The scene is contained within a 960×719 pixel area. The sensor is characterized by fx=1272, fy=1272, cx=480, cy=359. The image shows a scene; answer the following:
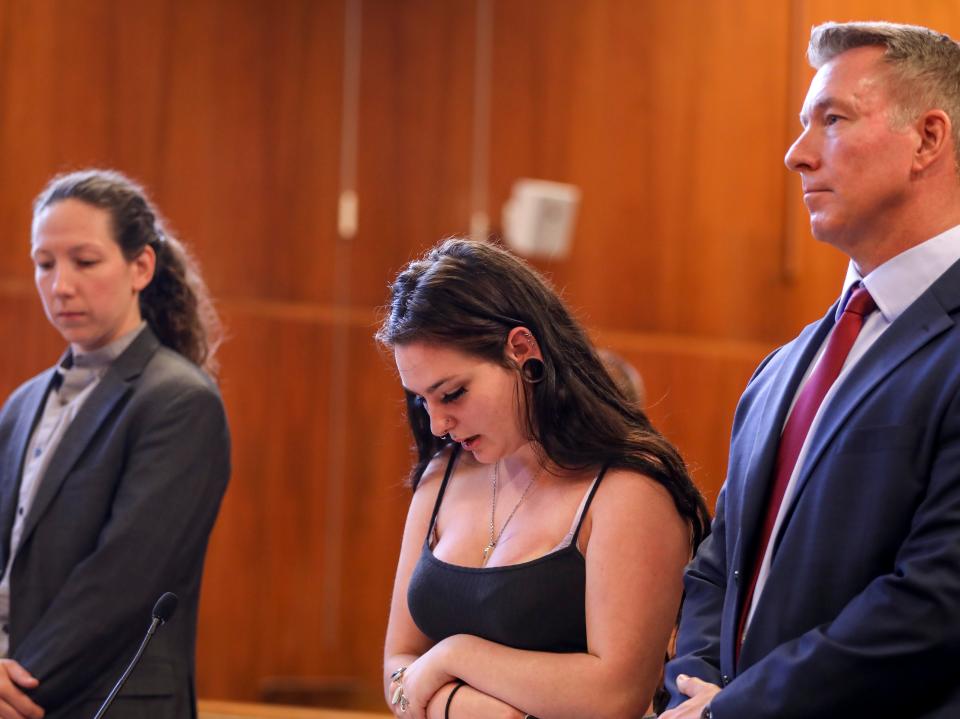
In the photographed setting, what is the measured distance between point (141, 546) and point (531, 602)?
2.72 feet

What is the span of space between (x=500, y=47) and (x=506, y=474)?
3.53m

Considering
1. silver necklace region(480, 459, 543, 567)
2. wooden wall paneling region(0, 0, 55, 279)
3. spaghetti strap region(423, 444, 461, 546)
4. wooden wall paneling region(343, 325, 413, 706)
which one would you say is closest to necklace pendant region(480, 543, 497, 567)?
silver necklace region(480, 459, 543, 567)

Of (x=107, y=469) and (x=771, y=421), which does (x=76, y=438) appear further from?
(x=771, y=421)

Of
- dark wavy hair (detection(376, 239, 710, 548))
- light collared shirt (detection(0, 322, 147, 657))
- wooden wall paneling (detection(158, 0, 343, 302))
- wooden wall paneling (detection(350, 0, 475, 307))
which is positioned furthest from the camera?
wooden wall paneling (detection(350, 0, 475, 307))

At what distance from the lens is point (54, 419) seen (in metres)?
2.60

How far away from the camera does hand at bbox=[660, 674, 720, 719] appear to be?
1642 millimetres

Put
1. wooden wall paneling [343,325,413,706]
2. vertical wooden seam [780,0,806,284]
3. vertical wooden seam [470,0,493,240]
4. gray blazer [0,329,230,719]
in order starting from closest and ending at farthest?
gray blazer [0,329,230,719], wooden wall paneling [343,325,413,706], vertical wooden seam [470,0,493,240], vertical wooden seam [780,0,806,284]

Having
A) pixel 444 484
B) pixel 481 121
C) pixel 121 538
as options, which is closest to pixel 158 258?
pixel 121 538

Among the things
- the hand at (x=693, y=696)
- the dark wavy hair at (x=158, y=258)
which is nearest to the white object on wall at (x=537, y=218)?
the dark wavy hair at (x=158, y=258)

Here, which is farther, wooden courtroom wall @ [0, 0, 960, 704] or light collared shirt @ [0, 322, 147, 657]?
wooden courtroom wall @ [0, 0, 960, 704]

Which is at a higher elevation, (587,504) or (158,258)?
(158,258)

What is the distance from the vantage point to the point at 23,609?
2.38 metres

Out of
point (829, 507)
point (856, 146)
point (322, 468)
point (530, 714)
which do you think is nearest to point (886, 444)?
point (829, 507)

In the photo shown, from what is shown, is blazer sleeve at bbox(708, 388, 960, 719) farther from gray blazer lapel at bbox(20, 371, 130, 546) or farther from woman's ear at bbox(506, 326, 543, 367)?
gray blazer lapel at bbox(20, 371, 130, 546)
